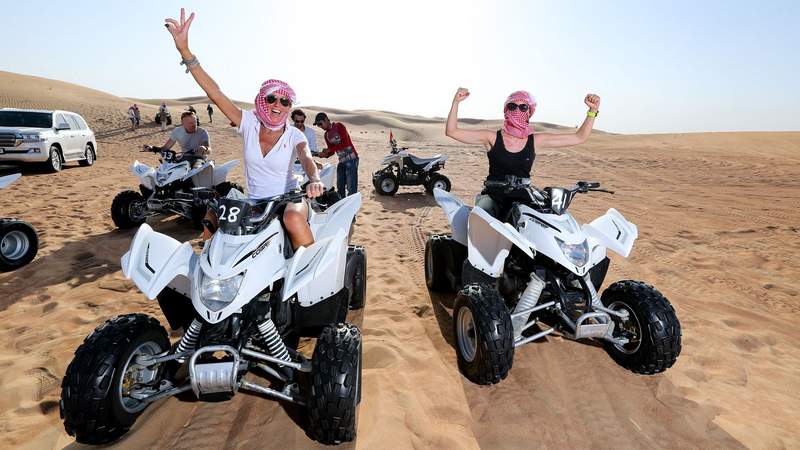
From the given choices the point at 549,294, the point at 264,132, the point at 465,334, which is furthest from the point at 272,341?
the point at 549,294

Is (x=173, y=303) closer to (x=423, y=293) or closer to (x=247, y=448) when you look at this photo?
(x=247, y=448)

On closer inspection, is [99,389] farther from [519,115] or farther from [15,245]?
[15,245]

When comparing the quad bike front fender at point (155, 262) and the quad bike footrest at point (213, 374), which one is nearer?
the quad bike footrest at point (213, 374)

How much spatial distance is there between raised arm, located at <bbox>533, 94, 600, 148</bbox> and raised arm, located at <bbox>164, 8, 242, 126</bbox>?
279cm

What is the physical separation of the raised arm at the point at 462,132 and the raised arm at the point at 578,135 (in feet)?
1.52

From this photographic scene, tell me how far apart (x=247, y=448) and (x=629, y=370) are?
2.75 m

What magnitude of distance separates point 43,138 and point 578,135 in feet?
45.5

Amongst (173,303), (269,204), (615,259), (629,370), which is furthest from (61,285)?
(615,259)

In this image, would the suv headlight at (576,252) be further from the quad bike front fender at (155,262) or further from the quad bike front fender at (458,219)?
the quad bike front fender at (155,262)

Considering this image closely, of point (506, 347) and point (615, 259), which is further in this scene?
point (615, 259)

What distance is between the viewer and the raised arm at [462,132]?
4.40 metres

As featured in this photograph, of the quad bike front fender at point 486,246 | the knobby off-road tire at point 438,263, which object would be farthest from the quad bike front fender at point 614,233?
the knobby off-road tire at point 438,263

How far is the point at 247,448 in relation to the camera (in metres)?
2.61

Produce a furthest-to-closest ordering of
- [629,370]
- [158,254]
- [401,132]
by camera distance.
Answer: [401,132] < [629,370] < [158,254]
